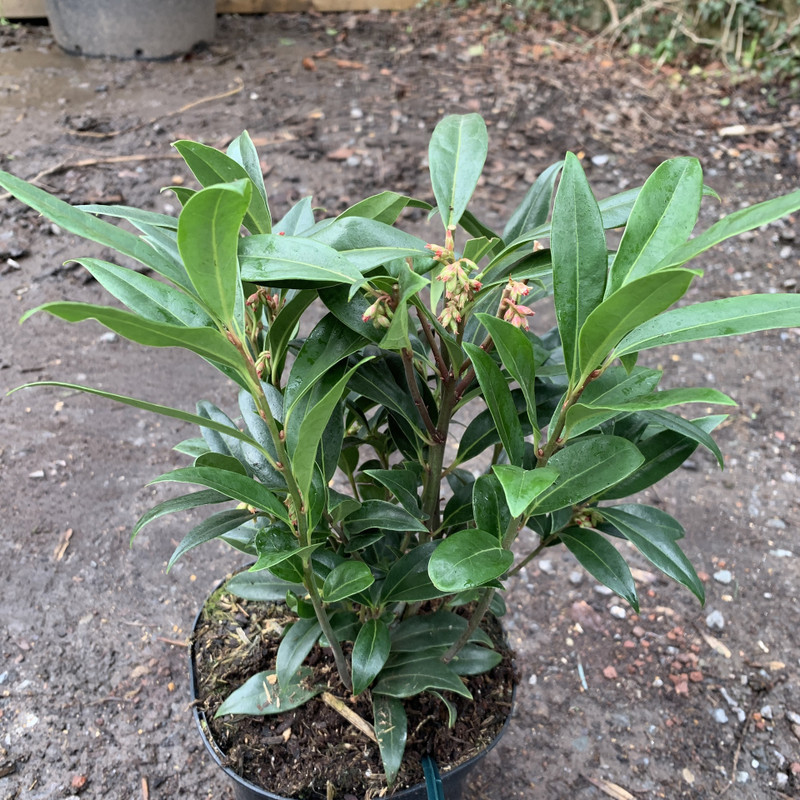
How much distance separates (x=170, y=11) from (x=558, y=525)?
4.26 meters

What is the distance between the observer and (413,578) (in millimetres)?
1086

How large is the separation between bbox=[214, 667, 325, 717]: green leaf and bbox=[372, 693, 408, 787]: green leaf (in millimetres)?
130

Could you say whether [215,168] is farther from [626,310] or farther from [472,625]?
[472,625]

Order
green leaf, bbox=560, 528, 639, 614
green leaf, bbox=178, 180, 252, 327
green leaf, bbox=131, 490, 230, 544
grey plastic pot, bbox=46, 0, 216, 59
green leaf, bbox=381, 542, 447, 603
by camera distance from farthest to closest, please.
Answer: grey plastic pot, bbox=46, 0, 216, 59, green leaf, bbox=381, 542, 447, 603, green leaf, bbox=560, 528, 639, 614, green leaf, bbox=131, 490, 230, 544, green leaf, bbox=178, 180, 252, 327

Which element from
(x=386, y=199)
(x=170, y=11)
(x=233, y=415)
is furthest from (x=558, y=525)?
(x=170, y=11)

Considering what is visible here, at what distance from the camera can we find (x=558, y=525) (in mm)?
1045

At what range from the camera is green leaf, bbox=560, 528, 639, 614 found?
974mm

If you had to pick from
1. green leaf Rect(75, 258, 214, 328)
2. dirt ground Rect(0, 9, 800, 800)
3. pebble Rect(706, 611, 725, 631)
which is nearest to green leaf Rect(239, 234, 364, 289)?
green leaf Rect(75, 258, 214, 328)

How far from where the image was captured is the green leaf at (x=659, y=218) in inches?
28.7

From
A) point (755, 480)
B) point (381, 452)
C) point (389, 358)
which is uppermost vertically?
point (389, 358)

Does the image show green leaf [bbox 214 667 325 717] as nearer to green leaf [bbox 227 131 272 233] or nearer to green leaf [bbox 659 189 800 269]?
green leaf [bbox 227 131 272 233]

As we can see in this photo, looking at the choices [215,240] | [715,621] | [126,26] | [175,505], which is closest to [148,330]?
[215,240]

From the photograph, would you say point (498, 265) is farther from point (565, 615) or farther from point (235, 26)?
point (235, 26)

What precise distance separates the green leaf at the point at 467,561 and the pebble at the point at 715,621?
1.44 meters
